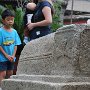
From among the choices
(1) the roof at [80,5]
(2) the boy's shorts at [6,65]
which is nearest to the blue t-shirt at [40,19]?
(2) the boy's shorts at [6,65]

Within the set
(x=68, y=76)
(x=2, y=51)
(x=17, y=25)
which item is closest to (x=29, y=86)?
(x=68, y=76)

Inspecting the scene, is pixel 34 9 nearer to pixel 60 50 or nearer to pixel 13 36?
pixel 13 36

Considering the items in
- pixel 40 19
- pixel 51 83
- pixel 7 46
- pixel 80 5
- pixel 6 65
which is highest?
pixel 40 19

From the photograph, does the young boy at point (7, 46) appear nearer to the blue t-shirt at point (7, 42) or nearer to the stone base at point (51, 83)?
the blue t-shirt at point (7, 42)

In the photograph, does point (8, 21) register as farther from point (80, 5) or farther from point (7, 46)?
point (80, 5)

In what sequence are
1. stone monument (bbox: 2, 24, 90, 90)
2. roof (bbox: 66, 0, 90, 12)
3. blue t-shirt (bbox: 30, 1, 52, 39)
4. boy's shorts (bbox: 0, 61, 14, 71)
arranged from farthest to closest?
roof (bbox: 66, 0, 90, 12) < boy's shorts (bbox: 0, 61, 14, 71) < blue t-shirt (bbox: 30, 1, 52, 39) < stone monument (bbox: 2, 24, 90, 90)

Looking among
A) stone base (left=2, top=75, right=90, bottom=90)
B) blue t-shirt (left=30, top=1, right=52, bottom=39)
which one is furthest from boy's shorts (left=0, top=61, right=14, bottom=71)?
stone base (left=2, top=75, right=90, bottom=90)

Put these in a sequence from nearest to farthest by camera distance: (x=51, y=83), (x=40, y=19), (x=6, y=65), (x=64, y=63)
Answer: (x=51, y=83) < (x=64, y=63) < (x=40, y=19) < (x=6, y=65)

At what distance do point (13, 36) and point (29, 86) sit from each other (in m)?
2.55

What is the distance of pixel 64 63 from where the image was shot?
13.3 feet

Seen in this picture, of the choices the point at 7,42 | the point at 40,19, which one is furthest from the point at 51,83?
the point at 7,42

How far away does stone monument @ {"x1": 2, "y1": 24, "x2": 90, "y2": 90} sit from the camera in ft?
12.8

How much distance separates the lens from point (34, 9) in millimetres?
5801

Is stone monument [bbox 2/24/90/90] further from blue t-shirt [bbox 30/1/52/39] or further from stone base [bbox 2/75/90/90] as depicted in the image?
blue t-shirt [bbox 30/1/52/39]
